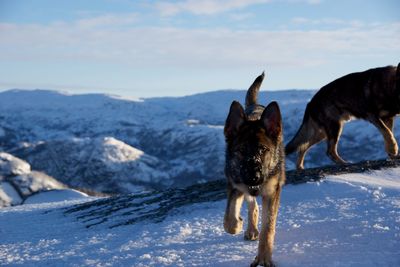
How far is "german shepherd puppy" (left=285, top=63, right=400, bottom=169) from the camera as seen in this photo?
13320 millimetres

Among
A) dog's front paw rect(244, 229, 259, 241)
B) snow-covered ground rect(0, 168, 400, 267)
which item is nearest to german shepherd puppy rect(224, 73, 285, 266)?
snow-covered ground rect(0, 168, 400, 267)

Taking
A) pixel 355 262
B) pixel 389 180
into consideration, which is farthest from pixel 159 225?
pixel 389 180

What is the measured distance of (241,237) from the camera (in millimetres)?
8203

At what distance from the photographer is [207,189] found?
1268cm

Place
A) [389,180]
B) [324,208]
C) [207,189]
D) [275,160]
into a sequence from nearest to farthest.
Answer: [275,160]
[324,208]
[389,180]
[207,189]

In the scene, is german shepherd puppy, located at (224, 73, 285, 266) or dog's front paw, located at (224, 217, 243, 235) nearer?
german shepherd puppy, located at (224, 73, 285, 266)

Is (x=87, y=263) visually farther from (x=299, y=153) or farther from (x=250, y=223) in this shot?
(x=299, y=153)

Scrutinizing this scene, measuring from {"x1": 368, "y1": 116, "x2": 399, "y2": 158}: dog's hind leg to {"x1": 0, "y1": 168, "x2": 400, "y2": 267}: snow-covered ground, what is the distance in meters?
1.83

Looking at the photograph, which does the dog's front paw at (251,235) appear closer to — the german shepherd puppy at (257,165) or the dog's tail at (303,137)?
the german shepherd puppy at (257,165)

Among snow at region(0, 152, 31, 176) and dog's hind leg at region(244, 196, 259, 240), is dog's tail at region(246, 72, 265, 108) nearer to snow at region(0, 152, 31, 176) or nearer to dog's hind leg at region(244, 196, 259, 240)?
dog's hind leg at region(244, 196, 259, 240)

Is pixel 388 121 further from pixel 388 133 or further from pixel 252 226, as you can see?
pixel 252 226

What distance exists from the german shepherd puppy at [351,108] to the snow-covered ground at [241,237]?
241cm

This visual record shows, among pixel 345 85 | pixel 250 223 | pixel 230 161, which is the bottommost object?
pixel 250 223

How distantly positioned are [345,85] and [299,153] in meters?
2.26
